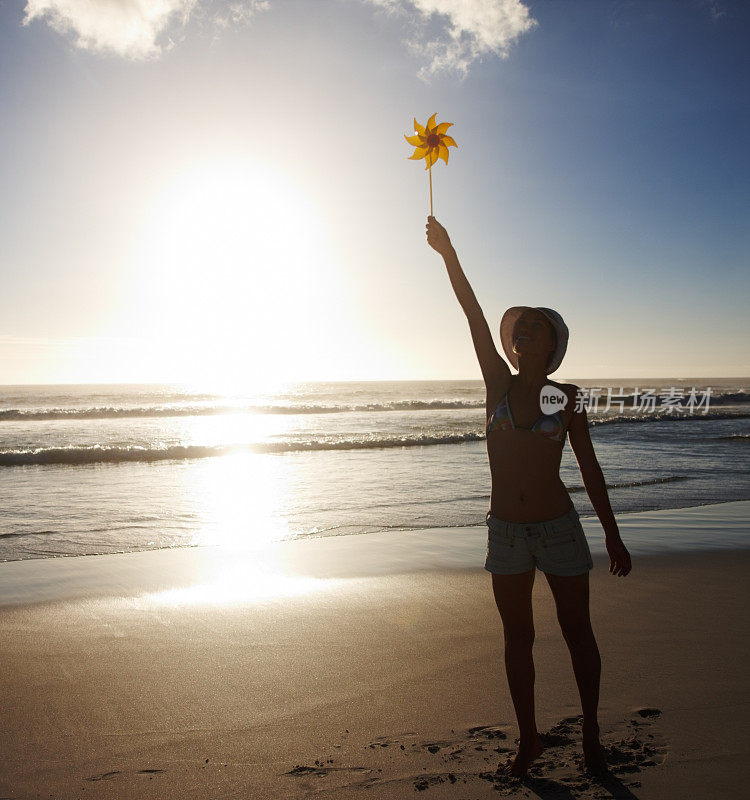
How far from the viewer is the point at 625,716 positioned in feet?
11.5

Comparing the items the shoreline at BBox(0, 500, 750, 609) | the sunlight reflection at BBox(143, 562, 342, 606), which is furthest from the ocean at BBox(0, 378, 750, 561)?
the sunlight reflection at BBox(143, 562, 342, 606)

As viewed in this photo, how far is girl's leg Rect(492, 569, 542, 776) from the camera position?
2908 mm

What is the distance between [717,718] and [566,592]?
1.46 m

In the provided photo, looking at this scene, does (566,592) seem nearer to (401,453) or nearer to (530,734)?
(530,734)

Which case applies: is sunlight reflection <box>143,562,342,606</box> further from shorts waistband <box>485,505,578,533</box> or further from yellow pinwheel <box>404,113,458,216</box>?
yellow pinwheel <box>404,113,458,216</box>

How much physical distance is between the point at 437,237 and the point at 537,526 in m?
1.66

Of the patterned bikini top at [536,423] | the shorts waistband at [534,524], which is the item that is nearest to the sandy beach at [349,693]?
the shorts waistband at [534,524]

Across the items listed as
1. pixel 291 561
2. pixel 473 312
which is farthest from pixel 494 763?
pixel 291 561

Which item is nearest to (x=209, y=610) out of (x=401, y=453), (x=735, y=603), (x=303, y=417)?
(x=735, y=603)

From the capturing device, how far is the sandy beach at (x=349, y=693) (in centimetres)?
299

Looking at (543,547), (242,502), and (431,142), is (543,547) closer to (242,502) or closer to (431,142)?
(431,142)

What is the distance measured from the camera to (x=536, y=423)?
2943mm

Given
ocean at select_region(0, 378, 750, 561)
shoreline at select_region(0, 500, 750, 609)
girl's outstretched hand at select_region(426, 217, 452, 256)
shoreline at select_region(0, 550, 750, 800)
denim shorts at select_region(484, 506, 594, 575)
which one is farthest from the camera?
ocean at select_region(0, 378, 750, 561)

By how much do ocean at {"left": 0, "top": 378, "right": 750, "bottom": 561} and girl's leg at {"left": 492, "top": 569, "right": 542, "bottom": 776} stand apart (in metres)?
5.80
